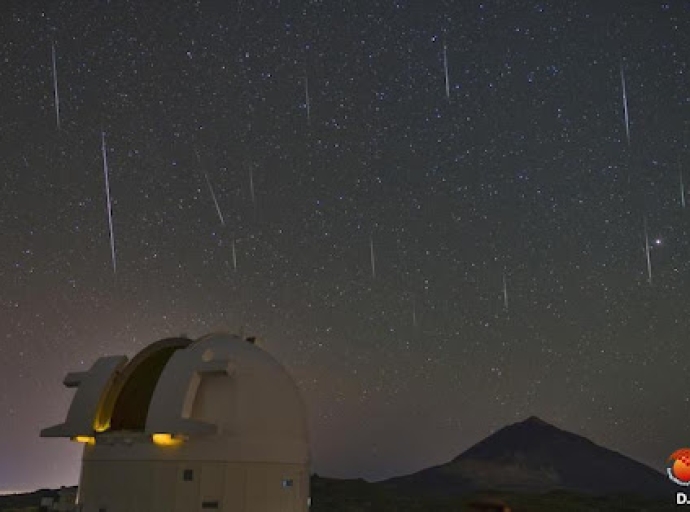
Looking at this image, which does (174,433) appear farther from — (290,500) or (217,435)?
(290,500)

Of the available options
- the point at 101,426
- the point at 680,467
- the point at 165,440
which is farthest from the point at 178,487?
the point at 680,467

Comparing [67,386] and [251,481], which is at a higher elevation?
[67,386]

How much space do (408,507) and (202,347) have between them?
224 feet

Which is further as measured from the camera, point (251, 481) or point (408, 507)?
point (408, 507)

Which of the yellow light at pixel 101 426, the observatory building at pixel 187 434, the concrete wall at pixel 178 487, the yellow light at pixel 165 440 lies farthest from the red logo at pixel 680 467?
the yellow light at pixel 101 426

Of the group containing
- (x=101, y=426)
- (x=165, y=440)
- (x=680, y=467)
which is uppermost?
(x=101, y=426)

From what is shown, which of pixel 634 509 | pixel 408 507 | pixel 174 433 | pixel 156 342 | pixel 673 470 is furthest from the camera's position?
pixel 634 509

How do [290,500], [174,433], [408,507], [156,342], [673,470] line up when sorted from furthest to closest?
[408,507] < [673,470] < [156,342] < [290,500] < [174,433]

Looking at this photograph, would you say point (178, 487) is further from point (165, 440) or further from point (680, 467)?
point (680, 467)

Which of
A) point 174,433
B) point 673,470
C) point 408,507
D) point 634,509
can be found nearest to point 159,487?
point 174,433

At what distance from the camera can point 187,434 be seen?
647 inches

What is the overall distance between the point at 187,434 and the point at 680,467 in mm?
22374

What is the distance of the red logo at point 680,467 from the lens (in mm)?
27750

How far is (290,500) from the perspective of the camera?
18.1m
